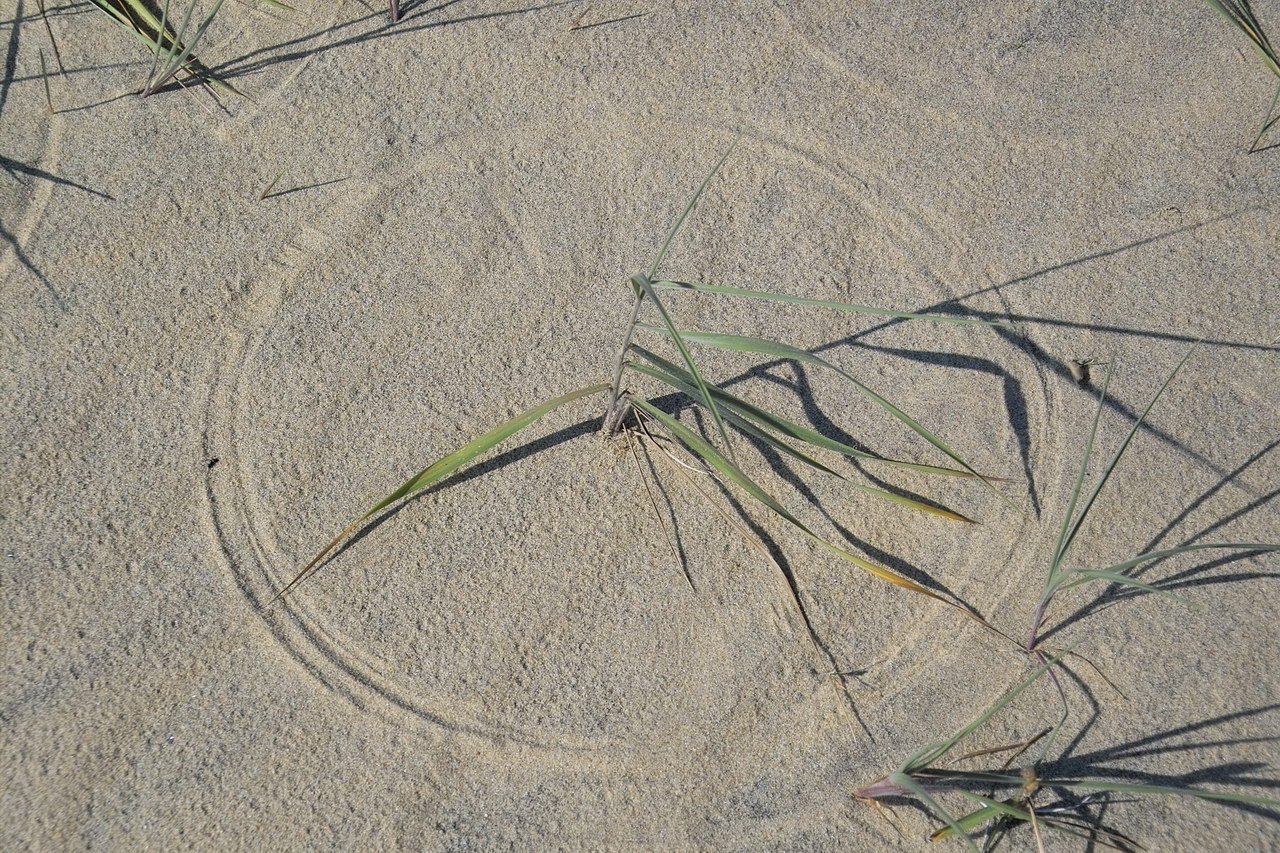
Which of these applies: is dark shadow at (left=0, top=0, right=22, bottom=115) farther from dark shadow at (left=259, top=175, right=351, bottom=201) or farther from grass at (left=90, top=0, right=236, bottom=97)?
dark shadow at (left=259, top=175, right=351, bottom=201)

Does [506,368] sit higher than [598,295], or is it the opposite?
[598,295]

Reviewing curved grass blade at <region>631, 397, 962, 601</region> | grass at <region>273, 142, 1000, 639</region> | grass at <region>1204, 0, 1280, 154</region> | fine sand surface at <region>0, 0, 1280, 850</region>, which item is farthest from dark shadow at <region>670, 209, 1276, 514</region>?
grass at <region>1204, 0, 1280, 154</region>

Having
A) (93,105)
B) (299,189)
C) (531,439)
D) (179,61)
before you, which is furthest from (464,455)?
(93,105)

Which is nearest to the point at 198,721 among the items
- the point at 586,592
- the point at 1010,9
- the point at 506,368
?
the point at 586,592

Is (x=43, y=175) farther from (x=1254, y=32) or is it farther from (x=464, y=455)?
(x=1254, y=32)

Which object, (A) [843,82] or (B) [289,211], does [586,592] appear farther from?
(A) [843,82]
